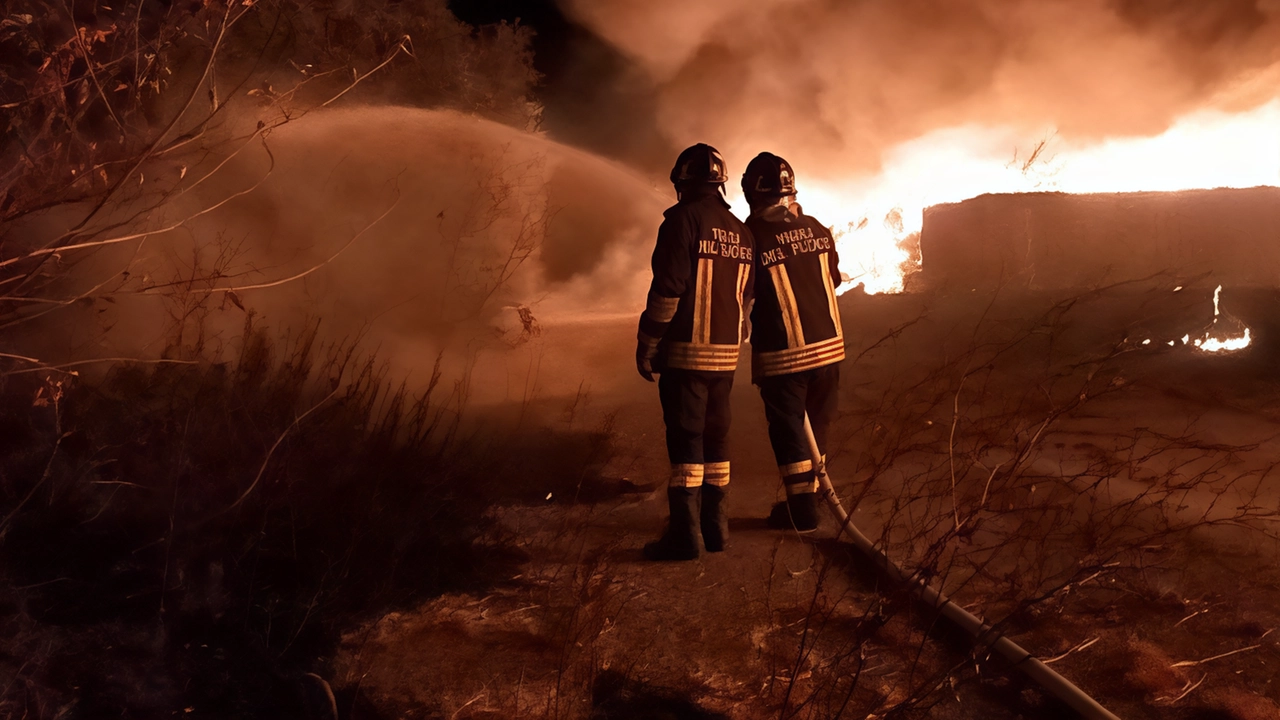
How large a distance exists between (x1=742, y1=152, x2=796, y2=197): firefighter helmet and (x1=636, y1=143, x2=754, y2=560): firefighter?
1.01 feet

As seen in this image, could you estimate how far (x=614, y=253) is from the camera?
65.3 feet

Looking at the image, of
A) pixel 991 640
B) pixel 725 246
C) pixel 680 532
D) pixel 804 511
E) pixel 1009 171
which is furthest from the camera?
pixel 1009 171

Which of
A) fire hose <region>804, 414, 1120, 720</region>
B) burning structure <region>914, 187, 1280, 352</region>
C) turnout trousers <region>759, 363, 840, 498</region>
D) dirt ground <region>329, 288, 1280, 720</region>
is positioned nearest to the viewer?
fire hose <region>804, 414, 1120, 720</region>

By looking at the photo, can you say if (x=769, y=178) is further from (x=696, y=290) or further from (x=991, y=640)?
(x=991, y=640)

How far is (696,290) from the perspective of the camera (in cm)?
429

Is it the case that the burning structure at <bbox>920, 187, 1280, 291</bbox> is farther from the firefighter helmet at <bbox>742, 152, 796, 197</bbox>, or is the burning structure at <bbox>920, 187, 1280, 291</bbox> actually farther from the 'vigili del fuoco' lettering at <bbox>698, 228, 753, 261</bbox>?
the 'vigili del fuoco' lettering at <bbox>698, 228, 753, 261</bbox>

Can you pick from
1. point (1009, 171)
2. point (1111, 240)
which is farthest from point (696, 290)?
point (1009, 171)

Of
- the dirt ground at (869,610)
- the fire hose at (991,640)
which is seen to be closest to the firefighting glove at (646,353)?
the dirt ground at (869,610)

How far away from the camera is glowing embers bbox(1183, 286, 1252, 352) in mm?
8789

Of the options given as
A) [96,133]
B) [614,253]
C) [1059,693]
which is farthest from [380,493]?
[614,253]

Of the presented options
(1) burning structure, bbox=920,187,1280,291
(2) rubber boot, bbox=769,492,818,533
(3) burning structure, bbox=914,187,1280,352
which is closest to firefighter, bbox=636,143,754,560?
(2) rubber boot, bbox=769,492,818,533

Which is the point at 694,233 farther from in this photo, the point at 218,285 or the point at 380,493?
the point at 218,285

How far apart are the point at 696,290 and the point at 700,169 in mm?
661

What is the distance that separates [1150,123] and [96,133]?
58.1 ft
